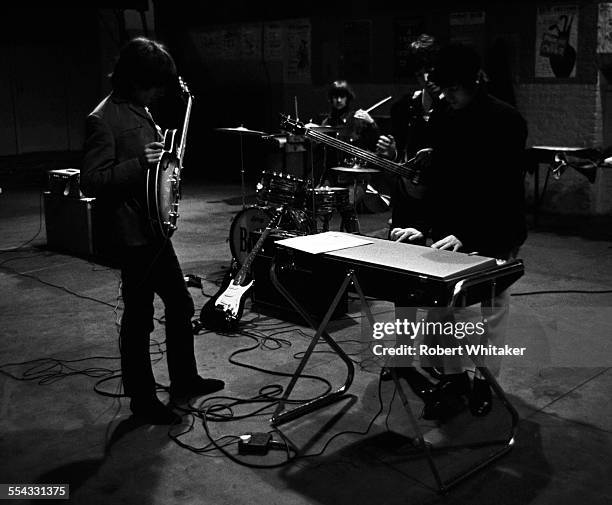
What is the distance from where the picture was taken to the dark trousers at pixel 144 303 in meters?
3.78

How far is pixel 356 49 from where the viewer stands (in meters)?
11.4

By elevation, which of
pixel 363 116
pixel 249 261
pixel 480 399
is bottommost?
pixel 480 399

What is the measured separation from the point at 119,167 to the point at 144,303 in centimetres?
66

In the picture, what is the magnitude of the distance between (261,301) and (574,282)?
252 cm

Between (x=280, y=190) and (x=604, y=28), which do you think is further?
(x=604, y=28)

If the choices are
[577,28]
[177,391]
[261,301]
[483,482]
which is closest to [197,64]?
[577,28]

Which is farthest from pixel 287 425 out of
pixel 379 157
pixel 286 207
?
pixel 286 207

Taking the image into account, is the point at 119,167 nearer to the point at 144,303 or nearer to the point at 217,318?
the point at 144,303

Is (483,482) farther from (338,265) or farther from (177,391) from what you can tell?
(177,391)

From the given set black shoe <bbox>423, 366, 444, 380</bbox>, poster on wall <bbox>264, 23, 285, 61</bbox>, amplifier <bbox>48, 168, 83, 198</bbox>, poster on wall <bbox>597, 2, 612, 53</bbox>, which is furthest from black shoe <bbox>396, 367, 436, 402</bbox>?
poster on wall <bbox>264, 23, 285, 61</bbox>

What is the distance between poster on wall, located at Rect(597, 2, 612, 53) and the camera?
8.91 meters

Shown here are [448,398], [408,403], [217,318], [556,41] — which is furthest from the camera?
[556,41]

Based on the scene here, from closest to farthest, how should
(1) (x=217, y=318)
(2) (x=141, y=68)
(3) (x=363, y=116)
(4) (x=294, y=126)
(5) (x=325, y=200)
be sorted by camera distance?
(2) (x=141, y=68)
(1) (x=217, y=318)
(4) (x=294, y=126)
(5) (x=325, y=200)
(3) (x=363, y=116)

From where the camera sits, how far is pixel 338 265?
11.5 ft
